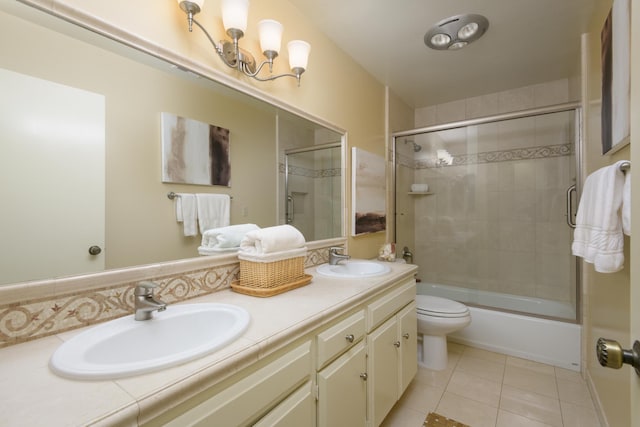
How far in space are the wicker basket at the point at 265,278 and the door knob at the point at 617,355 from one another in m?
0.95

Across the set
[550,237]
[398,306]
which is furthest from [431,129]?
[398,306]

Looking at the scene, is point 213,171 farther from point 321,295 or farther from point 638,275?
point 638,275

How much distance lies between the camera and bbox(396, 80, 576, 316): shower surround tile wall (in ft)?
8.43

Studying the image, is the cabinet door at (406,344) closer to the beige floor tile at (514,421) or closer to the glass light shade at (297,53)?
the beige floor tile at (514,421)

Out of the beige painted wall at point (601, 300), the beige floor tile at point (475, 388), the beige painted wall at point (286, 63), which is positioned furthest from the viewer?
the beige floor tile at point (475, 388)

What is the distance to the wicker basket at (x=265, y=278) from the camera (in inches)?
45.8

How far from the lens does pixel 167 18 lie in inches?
41.3

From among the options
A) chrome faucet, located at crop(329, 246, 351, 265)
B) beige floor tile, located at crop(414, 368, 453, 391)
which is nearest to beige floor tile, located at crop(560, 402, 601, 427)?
beige floor tile, located at crop(414, 368, 453, 391)

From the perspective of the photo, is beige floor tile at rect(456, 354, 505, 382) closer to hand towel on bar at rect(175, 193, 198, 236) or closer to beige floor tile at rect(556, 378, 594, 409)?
beige floor tile at rect(556, 378, 594, 409)

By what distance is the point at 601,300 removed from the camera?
158 centimetres

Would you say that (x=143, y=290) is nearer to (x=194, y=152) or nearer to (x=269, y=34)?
(x=194, y=152)

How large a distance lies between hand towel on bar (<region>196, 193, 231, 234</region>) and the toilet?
1552 millimetres

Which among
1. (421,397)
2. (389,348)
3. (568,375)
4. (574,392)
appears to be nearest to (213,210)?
(389,348)

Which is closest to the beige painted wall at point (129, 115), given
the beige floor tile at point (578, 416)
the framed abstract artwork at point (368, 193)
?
the framed abstract artwork at point (368, 193)
